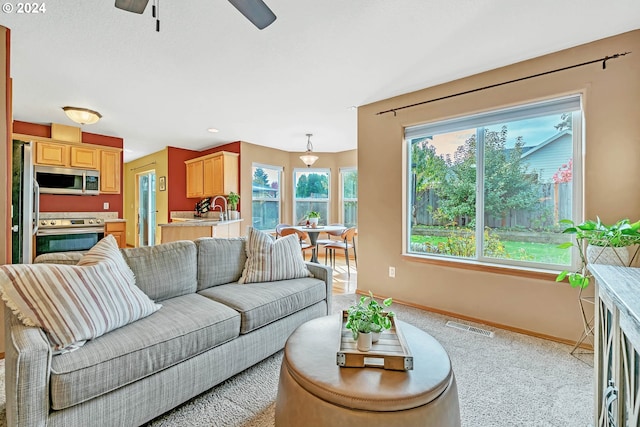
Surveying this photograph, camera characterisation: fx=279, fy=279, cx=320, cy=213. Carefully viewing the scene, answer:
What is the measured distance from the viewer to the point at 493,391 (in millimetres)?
1733

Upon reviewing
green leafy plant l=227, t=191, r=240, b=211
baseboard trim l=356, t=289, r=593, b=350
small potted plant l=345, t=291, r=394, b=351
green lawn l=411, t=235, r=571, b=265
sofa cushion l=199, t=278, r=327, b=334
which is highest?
green leafy plant l=227, t=191, r=240, b=211

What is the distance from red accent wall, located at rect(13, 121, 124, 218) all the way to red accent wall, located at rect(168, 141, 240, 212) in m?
0.94

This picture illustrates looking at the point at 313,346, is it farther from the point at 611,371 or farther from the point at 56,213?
the point at 56,213

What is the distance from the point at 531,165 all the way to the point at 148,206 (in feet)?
25.8

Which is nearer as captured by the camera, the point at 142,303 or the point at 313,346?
the point at 313,346

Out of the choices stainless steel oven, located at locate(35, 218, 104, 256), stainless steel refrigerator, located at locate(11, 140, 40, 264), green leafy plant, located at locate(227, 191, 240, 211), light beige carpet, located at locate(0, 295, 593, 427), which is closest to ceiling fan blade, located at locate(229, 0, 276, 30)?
light beige carpet, located at locate(0, 295, 593, 427)

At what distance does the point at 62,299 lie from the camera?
4.34 ft

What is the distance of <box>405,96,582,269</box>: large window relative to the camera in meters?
2.45

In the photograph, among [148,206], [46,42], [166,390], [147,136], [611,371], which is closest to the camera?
[611,371]

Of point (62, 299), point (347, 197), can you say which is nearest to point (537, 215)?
point (62, 299)

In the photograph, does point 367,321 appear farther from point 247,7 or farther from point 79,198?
point 79,198

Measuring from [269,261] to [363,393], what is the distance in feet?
5.06

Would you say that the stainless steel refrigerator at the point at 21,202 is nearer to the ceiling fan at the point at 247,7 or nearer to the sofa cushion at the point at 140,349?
the sofa cushion at the point at 140,349

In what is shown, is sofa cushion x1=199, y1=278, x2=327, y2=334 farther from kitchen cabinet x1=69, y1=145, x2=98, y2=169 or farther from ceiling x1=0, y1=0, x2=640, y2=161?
kitchen cabinet x1=69, y1=145, x2=98, y2=169
